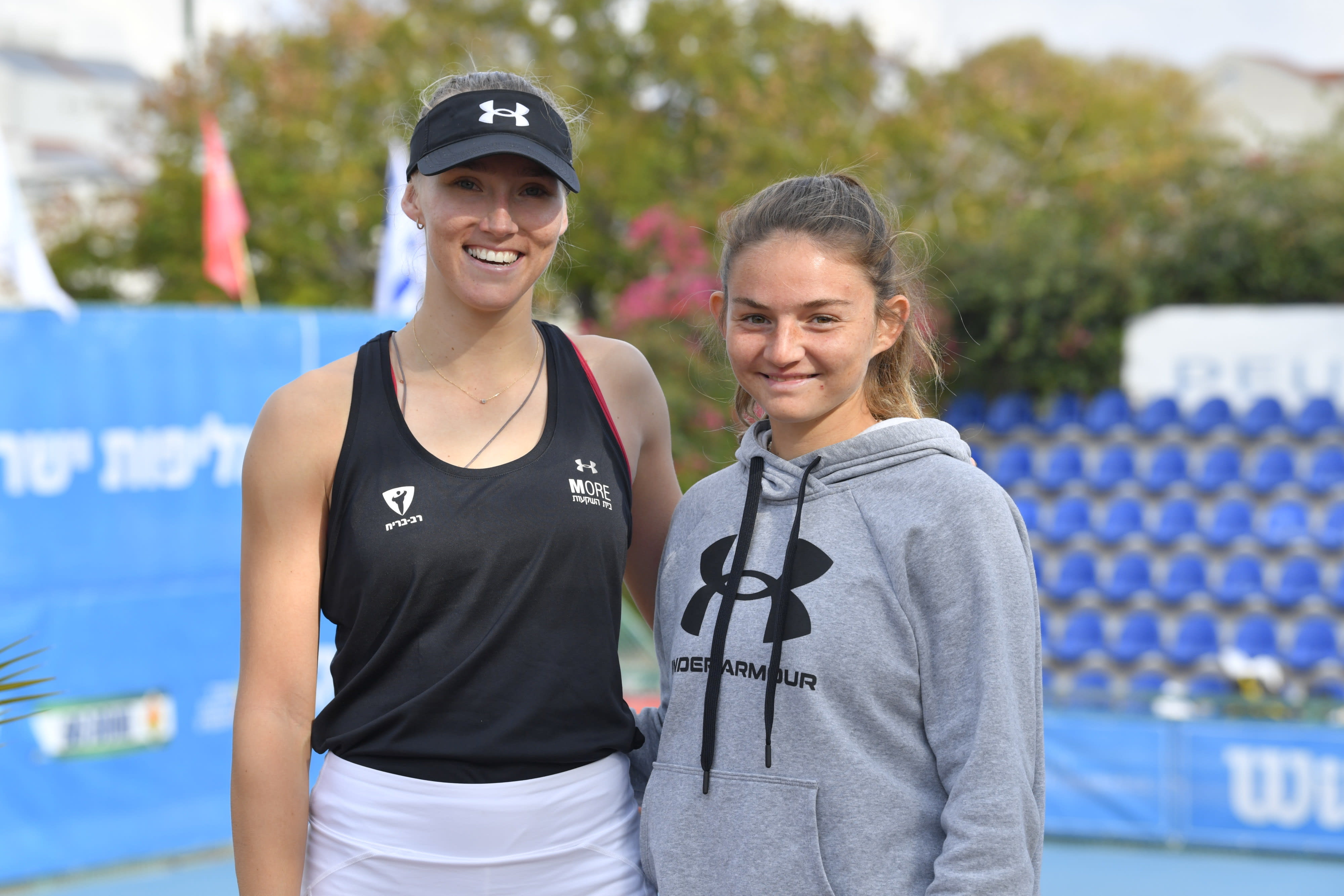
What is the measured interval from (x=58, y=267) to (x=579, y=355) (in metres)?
15.9

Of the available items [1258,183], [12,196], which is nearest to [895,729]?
[12,196]

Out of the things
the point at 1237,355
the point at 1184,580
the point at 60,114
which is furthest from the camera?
the point at 60,114

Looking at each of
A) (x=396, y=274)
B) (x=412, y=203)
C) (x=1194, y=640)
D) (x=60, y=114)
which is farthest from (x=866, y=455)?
(x=60, y=114)

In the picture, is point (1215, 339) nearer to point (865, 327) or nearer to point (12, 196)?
point (12, 196)

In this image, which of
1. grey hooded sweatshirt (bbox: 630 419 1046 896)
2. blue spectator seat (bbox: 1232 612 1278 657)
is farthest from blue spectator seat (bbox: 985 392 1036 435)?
grey hooded sweatshirt (bbox: 630 419 1046 896)

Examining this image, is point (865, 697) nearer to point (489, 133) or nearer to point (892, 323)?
point (892, 323)

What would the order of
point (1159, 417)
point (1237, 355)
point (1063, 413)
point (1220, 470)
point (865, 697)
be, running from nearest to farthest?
point (865, 697)
point (1220, 470)
point (1237, 355)
point (1159, 417)
point (1063, 413)

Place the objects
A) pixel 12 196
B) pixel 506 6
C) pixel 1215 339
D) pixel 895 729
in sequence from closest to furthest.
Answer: pixel 895 729, pixel 12 196, pixel 1215 339, pixel 506 6

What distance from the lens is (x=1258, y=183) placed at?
1313 cm

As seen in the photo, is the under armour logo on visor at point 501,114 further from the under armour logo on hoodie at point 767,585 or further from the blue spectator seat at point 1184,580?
the blue spectator seat at point 1184,580

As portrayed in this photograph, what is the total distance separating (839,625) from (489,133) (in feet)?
2.74

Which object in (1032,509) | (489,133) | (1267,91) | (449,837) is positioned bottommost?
(449,837)

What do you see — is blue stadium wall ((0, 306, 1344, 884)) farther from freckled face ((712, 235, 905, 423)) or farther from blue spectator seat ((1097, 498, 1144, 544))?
freckled face ((712, 235, 905, 423))

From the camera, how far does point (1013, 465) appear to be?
40.1ft
